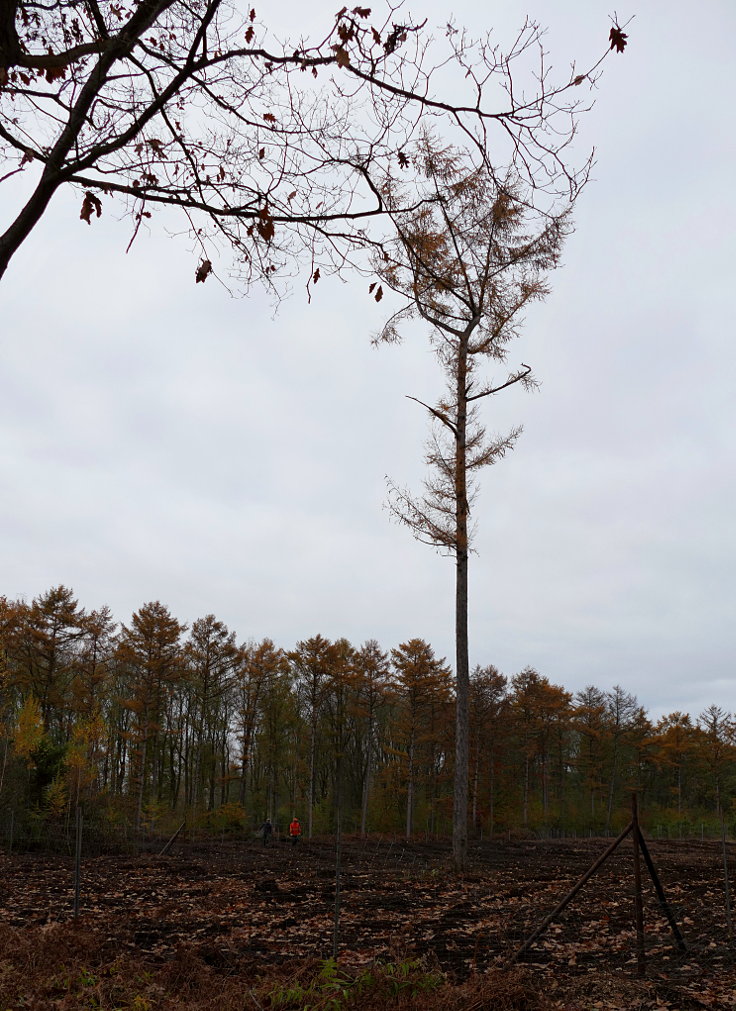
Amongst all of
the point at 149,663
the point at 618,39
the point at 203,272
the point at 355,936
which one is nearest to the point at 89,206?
the point at 203,272

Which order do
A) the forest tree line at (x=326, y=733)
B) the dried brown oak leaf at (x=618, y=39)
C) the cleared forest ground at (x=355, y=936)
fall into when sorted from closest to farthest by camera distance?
1. the dried brown oak leaf at (x=618, y=39)
2. the cleared forest ground at (x=355, y=936)
3. the forest tree line at (x=326, y=733)

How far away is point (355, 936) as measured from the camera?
7688 mm

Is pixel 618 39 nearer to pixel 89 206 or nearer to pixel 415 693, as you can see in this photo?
pixel 89 206

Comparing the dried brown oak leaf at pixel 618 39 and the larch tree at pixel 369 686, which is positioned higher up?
the dried brown oak leaf at pixel 618 39

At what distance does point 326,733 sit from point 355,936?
27723 millimetres

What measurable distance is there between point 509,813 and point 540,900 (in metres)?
25.5

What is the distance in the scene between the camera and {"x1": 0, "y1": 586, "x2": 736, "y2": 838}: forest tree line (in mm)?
29719

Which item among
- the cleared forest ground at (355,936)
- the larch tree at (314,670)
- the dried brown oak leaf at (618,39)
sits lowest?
the cleared forest ground at (355,936)

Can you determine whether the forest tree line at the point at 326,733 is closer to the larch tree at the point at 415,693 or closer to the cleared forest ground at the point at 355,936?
the larch tree at the point at 415,693

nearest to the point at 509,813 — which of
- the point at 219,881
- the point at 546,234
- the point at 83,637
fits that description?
the point at 83,637

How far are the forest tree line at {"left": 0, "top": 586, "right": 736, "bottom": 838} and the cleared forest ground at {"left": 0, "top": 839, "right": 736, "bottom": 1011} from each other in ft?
52.7

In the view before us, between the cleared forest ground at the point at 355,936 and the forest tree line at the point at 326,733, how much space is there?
1607cm

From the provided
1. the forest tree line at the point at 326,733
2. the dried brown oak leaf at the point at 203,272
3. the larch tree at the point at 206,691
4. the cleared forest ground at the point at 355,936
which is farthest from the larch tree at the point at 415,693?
the dried brown oak leaf at the point at 203,272

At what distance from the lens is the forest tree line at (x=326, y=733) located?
2972 cm
